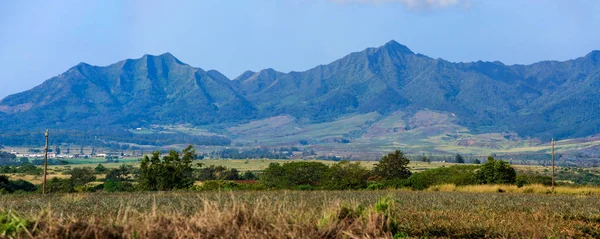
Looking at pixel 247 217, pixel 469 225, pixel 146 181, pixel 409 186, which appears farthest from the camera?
pixel 146 181

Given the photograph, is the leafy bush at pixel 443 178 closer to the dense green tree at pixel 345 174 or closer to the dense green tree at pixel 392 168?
the dense green tree at pixel 345 174

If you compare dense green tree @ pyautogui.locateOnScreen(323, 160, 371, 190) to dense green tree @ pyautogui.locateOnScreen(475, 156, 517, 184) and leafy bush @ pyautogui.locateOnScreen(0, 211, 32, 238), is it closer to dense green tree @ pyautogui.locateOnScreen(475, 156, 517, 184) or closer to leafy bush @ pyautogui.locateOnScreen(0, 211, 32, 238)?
dense green tree @ pyautogui.locateOnScreen(475, 156, 517, 184)

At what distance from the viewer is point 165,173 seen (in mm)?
59062

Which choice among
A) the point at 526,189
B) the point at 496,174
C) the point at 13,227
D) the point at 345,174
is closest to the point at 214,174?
the point at 345,174

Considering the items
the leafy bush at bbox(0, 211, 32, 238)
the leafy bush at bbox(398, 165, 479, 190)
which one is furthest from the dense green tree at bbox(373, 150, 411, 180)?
the leafy bush at bbox(0, 211, 32, 238)

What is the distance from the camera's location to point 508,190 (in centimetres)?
4906

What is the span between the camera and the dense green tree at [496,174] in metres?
57.2

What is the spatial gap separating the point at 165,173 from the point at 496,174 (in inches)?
1097

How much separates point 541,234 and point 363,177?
5001 cm

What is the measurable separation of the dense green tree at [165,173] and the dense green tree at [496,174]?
24.8 metres

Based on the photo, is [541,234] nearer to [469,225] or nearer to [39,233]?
[469,225]

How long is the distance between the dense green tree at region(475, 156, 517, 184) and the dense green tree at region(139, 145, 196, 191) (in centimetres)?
2478

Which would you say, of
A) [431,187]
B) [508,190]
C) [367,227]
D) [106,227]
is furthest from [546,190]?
[106,227]

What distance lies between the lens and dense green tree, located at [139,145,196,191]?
58.0 metres
